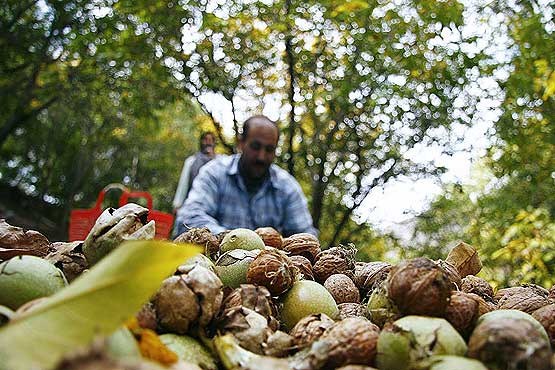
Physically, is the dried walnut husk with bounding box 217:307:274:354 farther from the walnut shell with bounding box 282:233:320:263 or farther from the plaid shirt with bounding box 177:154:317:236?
the plaid shirt with bounding box 177:154:317:236

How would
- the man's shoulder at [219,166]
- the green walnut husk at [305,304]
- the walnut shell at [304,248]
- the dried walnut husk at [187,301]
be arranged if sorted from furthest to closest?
the man's shoulder at [219,166] < the walnut shell at [304,248] < the green walnut husk at [305,304] < the dried walnut husk at [187,301]

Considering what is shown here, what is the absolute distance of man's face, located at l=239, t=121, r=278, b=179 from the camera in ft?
15.5

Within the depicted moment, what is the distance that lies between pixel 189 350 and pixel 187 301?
0.11 meters

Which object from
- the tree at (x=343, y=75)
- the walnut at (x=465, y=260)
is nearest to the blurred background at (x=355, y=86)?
the tree at (x=343, y=75)

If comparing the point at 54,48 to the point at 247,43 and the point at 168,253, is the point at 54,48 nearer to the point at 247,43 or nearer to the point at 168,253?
the point at 247,43

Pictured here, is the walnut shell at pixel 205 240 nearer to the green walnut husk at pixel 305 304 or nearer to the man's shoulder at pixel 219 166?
the green walnut husk at pixel 305 304

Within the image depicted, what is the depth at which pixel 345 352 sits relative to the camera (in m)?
1.26

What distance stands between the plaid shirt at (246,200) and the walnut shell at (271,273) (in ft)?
9.52

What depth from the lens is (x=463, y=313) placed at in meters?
1.40

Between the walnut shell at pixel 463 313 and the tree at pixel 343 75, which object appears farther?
the tree at pixel 343 75

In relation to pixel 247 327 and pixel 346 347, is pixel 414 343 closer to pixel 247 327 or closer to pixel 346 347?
pixel 346 347

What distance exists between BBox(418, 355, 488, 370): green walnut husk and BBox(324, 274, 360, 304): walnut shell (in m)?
0.64

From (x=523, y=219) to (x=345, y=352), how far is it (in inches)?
209

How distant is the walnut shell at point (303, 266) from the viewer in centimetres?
194
